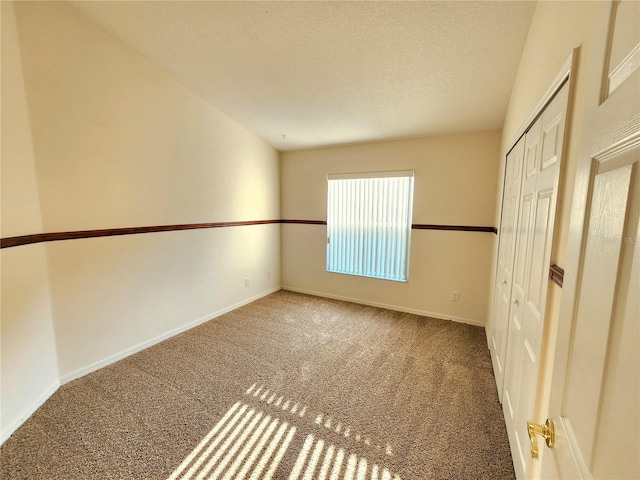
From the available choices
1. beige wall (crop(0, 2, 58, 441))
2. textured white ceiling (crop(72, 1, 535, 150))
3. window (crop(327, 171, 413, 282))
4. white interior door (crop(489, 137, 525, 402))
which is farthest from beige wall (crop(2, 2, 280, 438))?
white interior door (crop(489, 137, 525, 402))

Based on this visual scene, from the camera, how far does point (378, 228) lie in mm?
3502

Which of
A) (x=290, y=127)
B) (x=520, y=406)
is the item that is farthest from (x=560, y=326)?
(x=290, y=127)

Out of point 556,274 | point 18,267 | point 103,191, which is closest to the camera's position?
point 556,274

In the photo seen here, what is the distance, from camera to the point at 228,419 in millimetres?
1690

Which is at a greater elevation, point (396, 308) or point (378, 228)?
point (378, 228)

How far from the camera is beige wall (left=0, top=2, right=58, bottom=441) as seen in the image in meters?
1.56

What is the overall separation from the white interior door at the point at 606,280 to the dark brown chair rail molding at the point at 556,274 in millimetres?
363

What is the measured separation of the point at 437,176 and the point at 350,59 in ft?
5.48

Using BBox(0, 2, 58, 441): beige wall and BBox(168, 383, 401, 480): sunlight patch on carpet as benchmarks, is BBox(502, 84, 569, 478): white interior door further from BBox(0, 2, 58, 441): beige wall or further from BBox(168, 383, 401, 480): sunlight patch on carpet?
BBox(0, 2, 58, 441): beige wall

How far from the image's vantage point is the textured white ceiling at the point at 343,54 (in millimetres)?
1629

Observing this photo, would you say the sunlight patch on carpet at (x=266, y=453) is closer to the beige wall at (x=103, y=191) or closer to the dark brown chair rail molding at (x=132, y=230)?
the beige wall at (x=103, y=191)

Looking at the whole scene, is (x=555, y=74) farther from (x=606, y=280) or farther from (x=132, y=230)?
(x=132, y=230)

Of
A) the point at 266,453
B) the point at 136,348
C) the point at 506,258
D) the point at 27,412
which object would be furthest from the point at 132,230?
the point at 506,258

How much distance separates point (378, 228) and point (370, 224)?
0.40 ft
